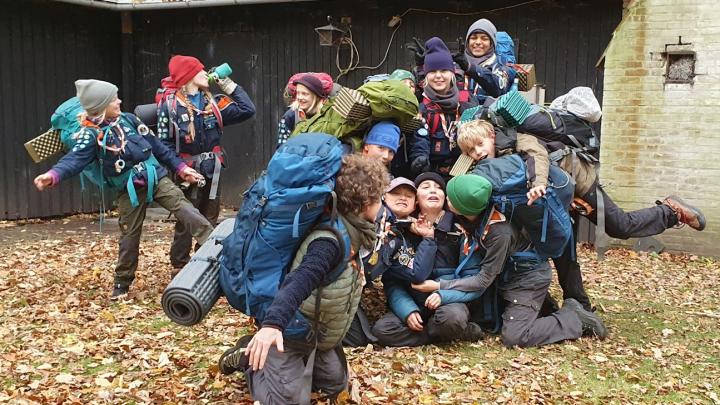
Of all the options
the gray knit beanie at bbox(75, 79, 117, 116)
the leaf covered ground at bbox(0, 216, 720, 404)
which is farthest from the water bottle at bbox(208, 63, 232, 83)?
the leaf covered ground at bbox(0, 216, 720, 404)

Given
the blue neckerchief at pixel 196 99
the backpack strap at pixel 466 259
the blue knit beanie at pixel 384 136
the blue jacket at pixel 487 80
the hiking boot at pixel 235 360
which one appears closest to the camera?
the hiking boot at pixel 235 360

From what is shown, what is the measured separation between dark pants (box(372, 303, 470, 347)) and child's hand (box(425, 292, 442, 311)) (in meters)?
0.03

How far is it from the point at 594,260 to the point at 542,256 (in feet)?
12.1

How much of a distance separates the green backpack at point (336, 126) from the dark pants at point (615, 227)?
1.80m

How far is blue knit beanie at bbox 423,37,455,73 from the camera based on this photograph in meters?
5.16

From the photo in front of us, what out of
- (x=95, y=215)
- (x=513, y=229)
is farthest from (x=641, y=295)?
(x=95, y=215)

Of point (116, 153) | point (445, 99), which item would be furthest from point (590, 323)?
point (116, 153)

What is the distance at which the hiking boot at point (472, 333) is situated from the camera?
4.95m

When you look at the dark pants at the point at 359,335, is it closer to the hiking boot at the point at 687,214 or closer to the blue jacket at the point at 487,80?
the blue jacket at the point at 487,80

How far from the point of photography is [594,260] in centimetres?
838

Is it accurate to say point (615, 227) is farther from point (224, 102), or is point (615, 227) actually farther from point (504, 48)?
point (224, 102)

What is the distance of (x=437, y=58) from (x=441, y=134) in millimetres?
568

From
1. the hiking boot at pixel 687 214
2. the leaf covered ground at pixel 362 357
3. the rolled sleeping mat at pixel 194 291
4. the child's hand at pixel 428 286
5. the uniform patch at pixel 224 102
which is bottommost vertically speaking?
the leaf covered ground at pixel 362 357

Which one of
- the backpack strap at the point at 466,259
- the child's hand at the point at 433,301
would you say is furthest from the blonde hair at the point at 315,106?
the child's hand at the point at 433,301
